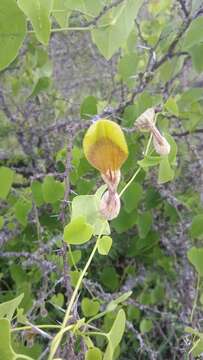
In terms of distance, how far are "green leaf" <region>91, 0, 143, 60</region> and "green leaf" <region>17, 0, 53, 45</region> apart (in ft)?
0.33

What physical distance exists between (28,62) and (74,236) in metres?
0.74

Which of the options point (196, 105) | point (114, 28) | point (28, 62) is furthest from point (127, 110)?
point (28, 62)

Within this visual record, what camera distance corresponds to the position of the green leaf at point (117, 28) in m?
0.61

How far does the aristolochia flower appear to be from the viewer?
15.8 inches

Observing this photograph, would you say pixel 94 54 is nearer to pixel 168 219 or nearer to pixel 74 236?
pixel 168 219

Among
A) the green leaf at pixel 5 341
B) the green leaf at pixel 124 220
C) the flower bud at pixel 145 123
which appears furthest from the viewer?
the green leaf at pixel 124 220

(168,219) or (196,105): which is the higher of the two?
(196,105)

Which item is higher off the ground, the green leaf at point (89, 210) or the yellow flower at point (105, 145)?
the yellow flower at point (105, 145)

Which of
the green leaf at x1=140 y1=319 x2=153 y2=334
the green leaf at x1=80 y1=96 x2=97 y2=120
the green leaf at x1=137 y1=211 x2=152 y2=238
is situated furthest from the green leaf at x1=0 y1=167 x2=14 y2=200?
the green leaf at x1=140 y1=319 x2=153 y2=334

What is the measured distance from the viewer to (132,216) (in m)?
0.88

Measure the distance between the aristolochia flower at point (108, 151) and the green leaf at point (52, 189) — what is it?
32cm

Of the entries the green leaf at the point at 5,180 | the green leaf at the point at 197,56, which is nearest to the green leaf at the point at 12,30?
the green leaf at the point at 5,180

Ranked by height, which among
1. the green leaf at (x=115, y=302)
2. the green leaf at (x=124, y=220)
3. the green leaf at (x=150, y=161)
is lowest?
the green leaf at (x=124, y=220)

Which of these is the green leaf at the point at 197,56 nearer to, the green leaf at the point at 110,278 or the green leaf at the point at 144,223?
the green leaf at the point at 144,223
